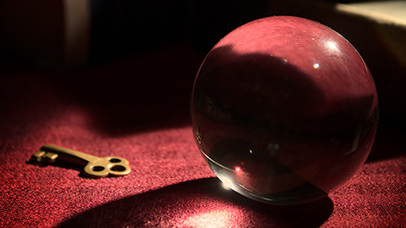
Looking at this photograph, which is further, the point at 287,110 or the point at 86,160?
the point at 86,160

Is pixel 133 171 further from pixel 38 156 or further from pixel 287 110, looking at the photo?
pixel 287 110

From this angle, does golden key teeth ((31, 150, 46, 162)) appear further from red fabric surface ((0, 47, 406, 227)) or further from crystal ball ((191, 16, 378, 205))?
crystal ball ((191, 16, 378, 205))

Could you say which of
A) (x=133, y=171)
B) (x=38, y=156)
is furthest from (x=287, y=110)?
(x=38, y=156)

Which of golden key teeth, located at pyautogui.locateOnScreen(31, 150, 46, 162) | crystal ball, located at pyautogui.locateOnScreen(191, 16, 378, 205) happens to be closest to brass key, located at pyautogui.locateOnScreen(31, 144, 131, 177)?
golden key teeth, located at pyautogui.locateOnScreen(31, 150, 46, 162)

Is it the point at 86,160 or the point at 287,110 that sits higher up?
the point at 287,110

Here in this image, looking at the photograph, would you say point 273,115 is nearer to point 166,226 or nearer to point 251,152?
point 251,152

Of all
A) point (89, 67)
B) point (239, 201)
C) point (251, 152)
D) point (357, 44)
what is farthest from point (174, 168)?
point (89, 67)

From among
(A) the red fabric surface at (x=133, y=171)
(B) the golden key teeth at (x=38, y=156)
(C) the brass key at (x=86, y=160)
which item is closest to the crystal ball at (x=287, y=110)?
(A) the red fabric surface at (x=133, y=171)
